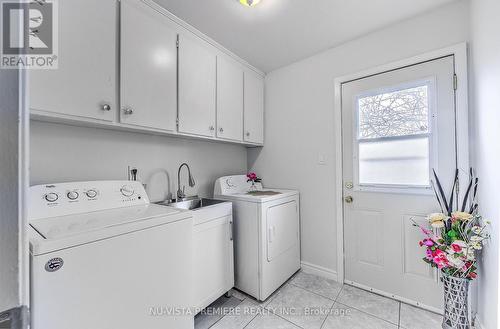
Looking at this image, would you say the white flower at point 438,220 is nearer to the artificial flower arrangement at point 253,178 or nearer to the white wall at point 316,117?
the white wall at point 316,117

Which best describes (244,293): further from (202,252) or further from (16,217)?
(16,217)

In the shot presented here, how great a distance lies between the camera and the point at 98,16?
1242mm

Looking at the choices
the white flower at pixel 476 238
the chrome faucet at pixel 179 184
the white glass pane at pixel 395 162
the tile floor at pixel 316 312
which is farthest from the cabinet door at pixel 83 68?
the white flower at pixel 476 238

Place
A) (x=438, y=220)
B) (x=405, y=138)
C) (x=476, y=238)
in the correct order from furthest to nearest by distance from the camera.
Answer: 1. (x=405, y=138)
2. (x=438, y=220)
3. (x=476, y=238)

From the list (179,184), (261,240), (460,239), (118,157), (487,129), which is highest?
(487,129)

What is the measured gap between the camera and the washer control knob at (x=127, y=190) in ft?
4.77

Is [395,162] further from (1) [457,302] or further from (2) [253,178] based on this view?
(2) [253,178]

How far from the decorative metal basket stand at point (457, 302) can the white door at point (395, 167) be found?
11.4 inches

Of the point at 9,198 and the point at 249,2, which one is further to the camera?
the point at 249,2

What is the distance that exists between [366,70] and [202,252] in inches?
84.9

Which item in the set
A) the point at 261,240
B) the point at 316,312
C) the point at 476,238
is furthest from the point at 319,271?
the point at 476,238

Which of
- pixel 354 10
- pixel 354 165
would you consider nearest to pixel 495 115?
pixel 354 165

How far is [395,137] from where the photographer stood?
1.80m

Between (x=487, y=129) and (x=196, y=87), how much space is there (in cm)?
204
